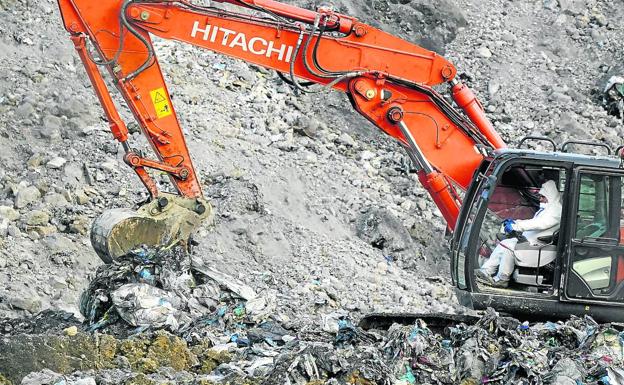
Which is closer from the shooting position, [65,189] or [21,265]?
[21,265]

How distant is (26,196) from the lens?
11852mm

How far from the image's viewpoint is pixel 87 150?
12734 mm

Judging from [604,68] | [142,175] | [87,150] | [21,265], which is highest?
[604,68]

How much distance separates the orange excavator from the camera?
8172 millimetres

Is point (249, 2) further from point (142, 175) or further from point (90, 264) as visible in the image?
point (90, 264)

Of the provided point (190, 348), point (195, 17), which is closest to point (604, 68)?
point (195, 17)

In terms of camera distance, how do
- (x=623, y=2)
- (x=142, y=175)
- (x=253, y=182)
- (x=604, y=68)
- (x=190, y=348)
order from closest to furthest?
1. (x=190, y=348)
2. (x=142, y=175)
3. (x=253, y=182)
4. (x=604, y=68)
5. (x=623, y=2)

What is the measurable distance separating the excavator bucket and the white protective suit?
9.49 feet

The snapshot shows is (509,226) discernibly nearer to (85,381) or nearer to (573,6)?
(85,381)

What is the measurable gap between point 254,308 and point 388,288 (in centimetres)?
275

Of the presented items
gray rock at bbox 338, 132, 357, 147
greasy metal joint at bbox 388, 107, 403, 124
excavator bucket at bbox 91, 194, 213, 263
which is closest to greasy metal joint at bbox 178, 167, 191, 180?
excavator bucket at bbox 91, 194, 213, 263

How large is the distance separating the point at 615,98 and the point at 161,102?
9.42 metres

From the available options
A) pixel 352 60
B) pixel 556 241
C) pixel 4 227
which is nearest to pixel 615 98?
pixel 352 60

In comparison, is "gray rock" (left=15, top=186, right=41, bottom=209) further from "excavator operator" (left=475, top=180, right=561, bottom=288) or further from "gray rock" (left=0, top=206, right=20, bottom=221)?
"excavator operator" (left=475, top=180, right=561, bottom=288)
